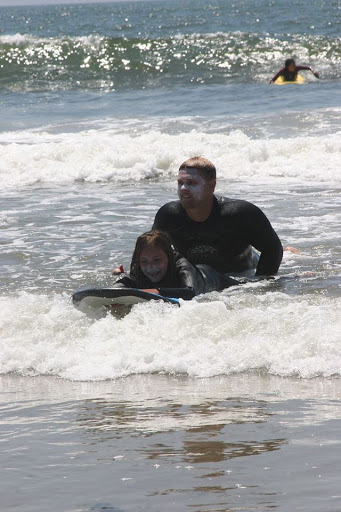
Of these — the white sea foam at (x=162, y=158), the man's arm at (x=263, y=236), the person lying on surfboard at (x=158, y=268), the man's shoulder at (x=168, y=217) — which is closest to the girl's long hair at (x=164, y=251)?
the person lying on surfboard at (x=158, y=268)

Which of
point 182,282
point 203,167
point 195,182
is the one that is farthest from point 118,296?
point 203,167

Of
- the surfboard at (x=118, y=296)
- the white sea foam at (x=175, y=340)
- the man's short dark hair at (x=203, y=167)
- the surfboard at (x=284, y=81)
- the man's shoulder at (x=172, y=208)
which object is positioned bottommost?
the white sea foam at (x=175, y=340)

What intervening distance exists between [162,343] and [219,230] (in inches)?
56.1

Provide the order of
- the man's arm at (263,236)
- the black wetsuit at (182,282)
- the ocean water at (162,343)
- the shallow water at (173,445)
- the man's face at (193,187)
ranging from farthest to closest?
the man's arm at (263,236) < the man's face at (193,187) < the black wetsuit at (182,282) < the ocean water at (162,343) < the shallow water at (173,445)

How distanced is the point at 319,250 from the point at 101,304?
2.63 metres

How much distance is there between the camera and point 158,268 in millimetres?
5859

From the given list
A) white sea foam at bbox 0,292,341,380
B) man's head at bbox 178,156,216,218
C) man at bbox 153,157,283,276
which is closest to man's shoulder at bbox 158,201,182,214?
man at bbox 153,157,283,276

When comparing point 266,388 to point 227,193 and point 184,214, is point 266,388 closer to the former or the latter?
point 184,214

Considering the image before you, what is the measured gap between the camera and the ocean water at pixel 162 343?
312 cm

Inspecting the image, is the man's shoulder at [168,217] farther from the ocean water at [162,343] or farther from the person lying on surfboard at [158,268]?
the ocean water at [162,343]

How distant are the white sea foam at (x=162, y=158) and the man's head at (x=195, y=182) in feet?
18.3

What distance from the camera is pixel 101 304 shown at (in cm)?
571

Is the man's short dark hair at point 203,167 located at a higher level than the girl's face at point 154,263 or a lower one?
higher

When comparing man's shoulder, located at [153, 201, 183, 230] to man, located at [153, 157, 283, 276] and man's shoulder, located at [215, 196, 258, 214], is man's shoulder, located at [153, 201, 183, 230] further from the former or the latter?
man's shoulder, located at [215, 196, 258, 214]
